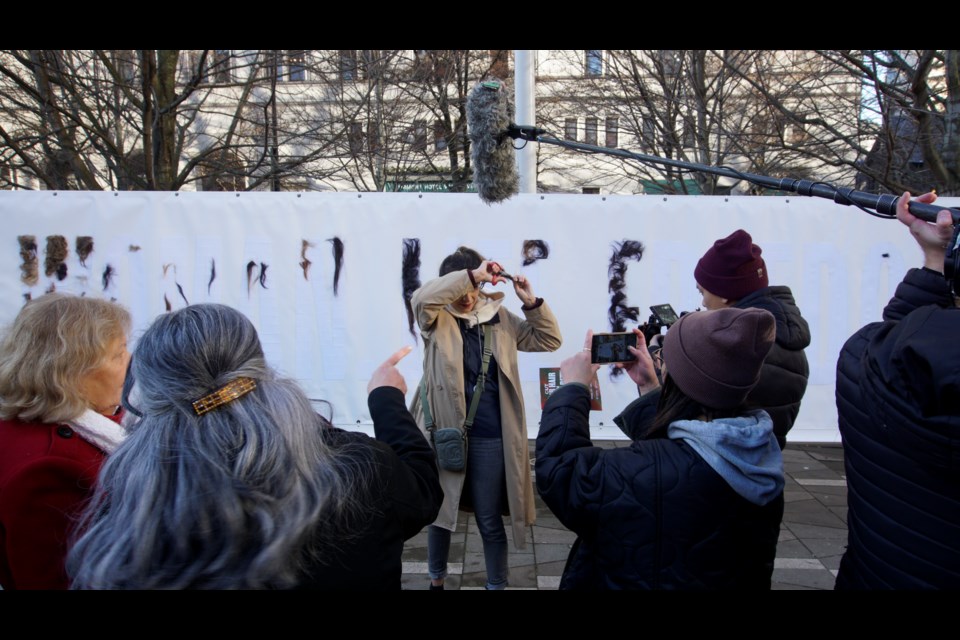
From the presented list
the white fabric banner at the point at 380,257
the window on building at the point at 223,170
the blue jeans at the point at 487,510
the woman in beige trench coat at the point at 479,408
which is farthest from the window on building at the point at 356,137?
the blue jeans at the point at 487,510

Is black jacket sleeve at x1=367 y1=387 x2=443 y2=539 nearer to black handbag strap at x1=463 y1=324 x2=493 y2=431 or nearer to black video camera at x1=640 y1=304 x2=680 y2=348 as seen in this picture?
black handbag strap at x1=463 y1=324 x2=493 y2=431

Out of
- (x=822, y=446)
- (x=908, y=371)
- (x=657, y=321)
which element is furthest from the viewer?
(x=822, y=446)

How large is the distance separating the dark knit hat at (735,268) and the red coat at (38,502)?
2273 millimetres

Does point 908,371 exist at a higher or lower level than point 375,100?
lower

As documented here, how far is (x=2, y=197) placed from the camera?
15.2 ft

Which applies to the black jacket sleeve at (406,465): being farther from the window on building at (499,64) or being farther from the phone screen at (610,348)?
the window on building at (499,64)

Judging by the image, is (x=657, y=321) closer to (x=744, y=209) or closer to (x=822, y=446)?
(x=744, y=209)

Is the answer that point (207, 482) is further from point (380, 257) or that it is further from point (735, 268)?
point (380, 257)

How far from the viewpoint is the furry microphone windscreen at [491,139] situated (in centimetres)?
288

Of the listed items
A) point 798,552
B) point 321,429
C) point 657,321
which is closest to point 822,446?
point 798,552

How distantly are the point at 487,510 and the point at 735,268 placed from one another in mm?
1598

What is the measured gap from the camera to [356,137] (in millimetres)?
10211

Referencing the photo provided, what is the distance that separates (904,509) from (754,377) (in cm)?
40

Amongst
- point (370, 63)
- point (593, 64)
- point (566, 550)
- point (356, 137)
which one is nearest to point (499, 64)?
point (593, 64)
